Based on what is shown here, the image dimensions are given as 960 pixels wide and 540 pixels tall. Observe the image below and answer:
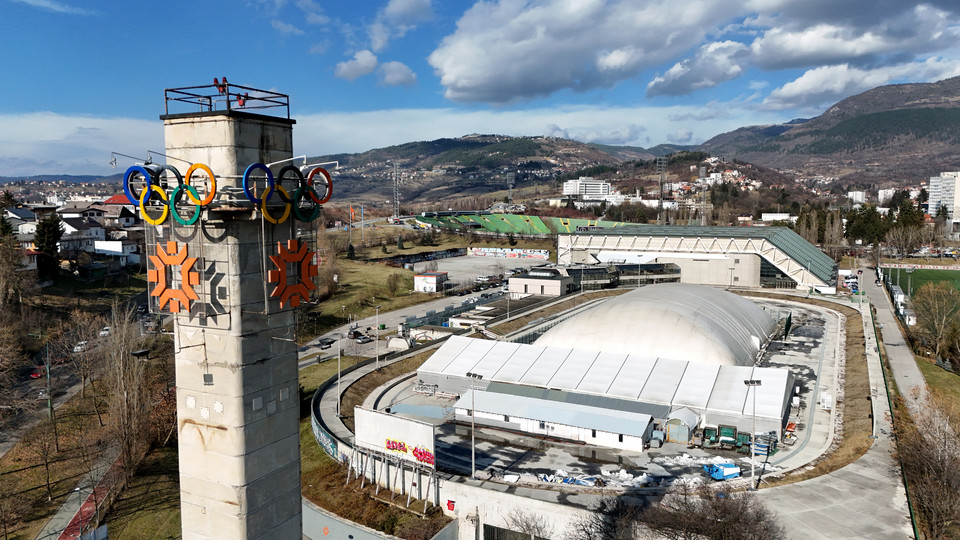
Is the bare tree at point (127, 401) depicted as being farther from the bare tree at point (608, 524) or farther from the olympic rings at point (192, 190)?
the bare tree at point (608, 524)

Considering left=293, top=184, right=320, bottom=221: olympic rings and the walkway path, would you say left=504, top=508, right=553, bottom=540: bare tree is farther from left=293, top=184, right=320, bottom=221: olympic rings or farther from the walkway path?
left=293, top=184, right=320, bottom=221: olympic rings

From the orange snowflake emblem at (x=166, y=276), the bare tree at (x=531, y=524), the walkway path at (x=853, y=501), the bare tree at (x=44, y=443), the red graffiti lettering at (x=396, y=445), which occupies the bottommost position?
the bare tree at (x=44, y=443)

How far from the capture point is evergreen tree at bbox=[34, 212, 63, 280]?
267ft

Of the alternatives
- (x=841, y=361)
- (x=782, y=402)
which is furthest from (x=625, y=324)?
(x=841, y=361)

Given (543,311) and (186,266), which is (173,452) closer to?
(186,266)

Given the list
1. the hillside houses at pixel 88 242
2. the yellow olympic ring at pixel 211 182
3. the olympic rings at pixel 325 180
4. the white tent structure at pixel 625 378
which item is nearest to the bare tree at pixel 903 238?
the white tent structure at pixel 625 378

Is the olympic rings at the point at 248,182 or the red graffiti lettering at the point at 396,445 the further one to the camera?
the red graffiti lettering at the point at 396,445

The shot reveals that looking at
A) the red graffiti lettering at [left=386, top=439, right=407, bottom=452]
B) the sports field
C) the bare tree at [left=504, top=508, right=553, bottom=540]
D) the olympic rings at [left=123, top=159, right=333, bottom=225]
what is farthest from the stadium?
the sports field

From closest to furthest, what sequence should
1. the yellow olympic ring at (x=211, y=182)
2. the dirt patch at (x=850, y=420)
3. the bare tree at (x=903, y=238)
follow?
1. the yellow olympic ring at (x=211, y=182)
2. the dirt patch at (x=850, y=420)
3. the bare tree at (x=903, y=238)

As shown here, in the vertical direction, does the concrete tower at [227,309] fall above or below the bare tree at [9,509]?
Answer: above

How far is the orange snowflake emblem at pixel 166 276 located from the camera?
47.7 feet

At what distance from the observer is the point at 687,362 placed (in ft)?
157

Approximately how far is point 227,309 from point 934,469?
33.9 m

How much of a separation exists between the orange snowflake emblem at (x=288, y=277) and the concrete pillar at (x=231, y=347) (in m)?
0.20
